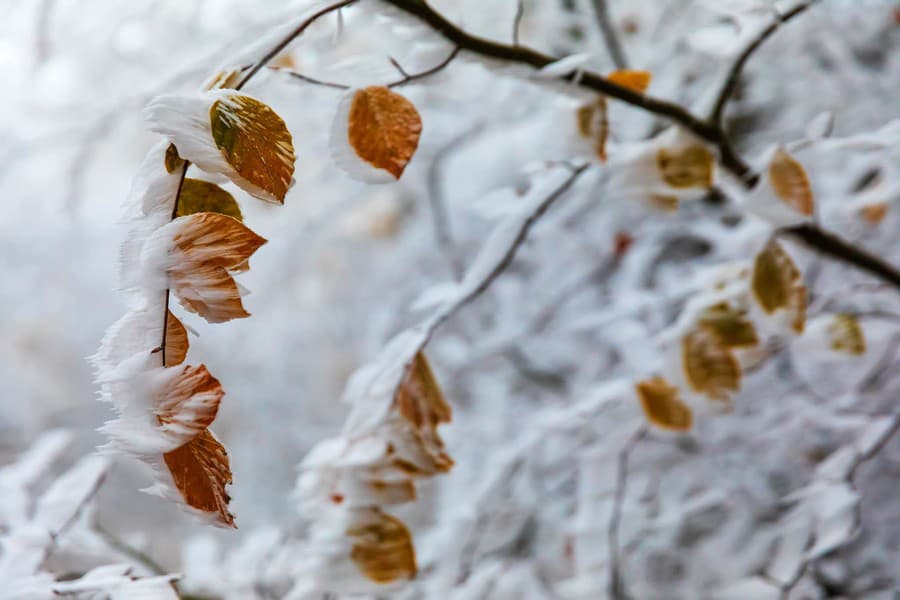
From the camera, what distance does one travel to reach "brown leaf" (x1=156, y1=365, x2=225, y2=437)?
0.20 meters

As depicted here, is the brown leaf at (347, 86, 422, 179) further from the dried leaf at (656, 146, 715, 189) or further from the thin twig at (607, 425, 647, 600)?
the thin twig at (607, 425, 647, 600)

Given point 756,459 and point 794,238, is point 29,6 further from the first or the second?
point 756,459

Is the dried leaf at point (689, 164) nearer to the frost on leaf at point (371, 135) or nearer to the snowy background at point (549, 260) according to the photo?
the snowy background at point (549, 260)

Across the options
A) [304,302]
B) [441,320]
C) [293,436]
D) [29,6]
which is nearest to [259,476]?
[293,436]

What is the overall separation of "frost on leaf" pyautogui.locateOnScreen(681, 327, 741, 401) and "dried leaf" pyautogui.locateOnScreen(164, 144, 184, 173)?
293 millimetres

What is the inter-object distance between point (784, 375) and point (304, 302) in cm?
95

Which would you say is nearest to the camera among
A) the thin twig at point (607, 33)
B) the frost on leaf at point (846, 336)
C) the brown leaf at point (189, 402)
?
the brown leaf at point (189, 402)

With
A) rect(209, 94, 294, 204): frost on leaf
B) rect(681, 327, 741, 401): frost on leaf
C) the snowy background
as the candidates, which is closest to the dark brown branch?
the snowy background

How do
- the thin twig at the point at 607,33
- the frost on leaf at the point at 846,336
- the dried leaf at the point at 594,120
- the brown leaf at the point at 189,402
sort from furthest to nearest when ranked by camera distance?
1. the thin twig at the point at 607,33
2. the frost on leaf at the point at 846,336
3. the dried leaf at the point at 594,120
4. the brown leaf at the point at 189,402

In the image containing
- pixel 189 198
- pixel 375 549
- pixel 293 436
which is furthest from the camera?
pixel 293 436

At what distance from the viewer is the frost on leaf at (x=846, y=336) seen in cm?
44

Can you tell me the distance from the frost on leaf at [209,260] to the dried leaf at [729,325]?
0.27 metres

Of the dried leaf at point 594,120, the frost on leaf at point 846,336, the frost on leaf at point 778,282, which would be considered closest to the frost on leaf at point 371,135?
the dried leaf at point 594,120

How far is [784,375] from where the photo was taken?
2.73 feet
